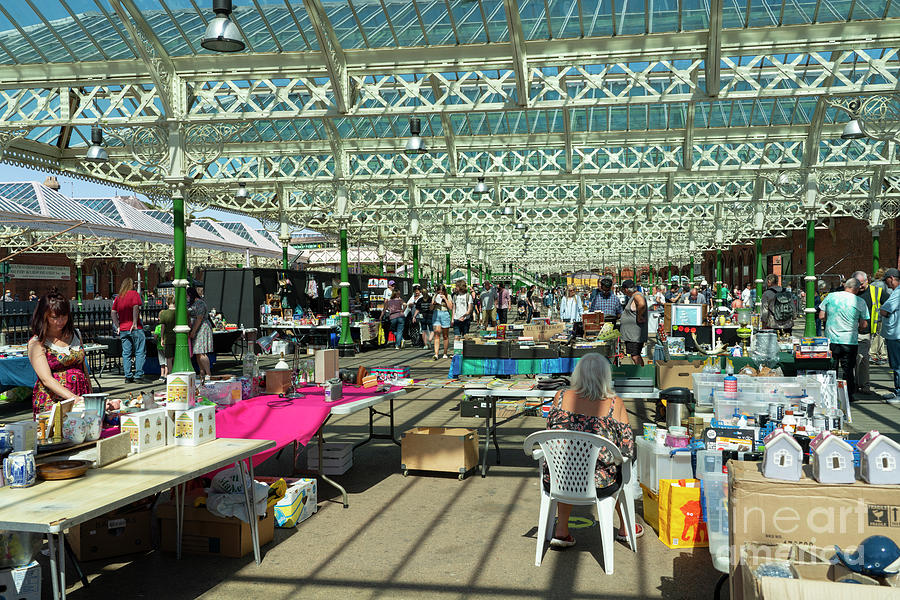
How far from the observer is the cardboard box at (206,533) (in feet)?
17.3

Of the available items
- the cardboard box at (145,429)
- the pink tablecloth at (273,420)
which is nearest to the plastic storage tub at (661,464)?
the pink tablecloth at (273,420)

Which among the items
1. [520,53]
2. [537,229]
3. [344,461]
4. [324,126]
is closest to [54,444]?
[344,461]

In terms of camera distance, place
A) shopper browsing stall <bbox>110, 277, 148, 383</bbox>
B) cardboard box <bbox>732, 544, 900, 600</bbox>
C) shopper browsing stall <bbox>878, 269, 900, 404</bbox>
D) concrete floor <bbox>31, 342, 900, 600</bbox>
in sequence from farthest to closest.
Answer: shopper browsing stall <bbox>110, 277, 148, 383</bbox>, shopper browsing stall <bbox>878, 269, 900, 404</bbox>, concrete floor <bbox>31, 342, 900, 600</bbox>, cardboard box <bbox>732, 544, 900, 600</bbox>

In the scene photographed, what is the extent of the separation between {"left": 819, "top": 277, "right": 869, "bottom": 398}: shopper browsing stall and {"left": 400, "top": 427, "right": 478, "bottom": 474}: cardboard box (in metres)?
6.55

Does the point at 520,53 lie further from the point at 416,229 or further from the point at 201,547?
the point at 416,229

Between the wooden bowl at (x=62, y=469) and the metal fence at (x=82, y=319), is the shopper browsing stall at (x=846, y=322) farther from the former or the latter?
the metal fence at (x=82, y=319)

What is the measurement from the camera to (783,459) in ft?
13.1

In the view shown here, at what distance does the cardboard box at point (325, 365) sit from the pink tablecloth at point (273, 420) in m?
0.74

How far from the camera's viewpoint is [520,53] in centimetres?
1097

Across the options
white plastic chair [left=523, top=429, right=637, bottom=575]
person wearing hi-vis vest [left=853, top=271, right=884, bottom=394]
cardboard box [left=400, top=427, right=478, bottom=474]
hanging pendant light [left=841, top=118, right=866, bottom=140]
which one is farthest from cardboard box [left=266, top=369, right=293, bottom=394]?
hanging pendant light [left=841, top=118, right=866, bottom=140]

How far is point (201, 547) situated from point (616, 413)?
296 centimetres

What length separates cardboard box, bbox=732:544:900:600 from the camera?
271cm

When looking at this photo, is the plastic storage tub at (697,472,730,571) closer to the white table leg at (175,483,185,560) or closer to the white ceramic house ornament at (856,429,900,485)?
the white ceramic house ornament at (856,429,900,485)

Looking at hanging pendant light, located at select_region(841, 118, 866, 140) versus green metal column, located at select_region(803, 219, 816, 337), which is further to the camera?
green metal column, located at select_region(803, 219, 816, 337)
